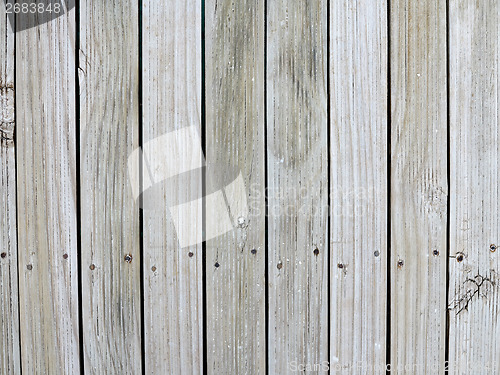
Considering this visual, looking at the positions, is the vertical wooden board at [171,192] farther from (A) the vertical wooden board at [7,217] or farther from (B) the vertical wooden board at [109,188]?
(A) the vertical wooden board at [7,217]

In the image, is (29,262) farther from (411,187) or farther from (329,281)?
(411,187)

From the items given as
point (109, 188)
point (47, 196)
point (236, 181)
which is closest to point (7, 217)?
point (47, 196)

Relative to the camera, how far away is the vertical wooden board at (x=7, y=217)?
46.9 inches

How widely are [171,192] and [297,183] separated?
0.32m

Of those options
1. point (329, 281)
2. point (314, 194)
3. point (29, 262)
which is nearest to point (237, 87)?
point (314, 194)

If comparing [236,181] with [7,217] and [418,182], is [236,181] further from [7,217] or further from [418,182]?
[7,217]

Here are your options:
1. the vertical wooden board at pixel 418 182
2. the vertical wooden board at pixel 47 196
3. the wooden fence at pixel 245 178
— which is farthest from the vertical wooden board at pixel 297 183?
the vertical wooden board at pixel 47 196

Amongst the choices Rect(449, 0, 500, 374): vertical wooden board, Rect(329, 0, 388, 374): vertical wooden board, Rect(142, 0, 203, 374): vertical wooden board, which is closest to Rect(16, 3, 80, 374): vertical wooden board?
Rect(142, 0, 203, 374): vertical wooden board

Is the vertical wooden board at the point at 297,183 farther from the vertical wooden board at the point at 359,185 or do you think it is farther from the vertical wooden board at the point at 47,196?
the vertical wooden board at the point at 47,196

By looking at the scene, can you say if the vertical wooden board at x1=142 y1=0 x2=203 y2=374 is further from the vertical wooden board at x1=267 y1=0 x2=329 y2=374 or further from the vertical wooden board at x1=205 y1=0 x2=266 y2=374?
the vertical wooden board at x1=267 y1=0 x2=329 y2=374

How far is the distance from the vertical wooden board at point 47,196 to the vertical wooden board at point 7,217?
0.06ft

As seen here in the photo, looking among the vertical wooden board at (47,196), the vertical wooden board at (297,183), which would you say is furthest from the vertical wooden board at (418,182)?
the vertical wooden board at (47,196)

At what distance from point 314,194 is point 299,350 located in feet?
1.30

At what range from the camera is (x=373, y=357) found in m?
1.23
